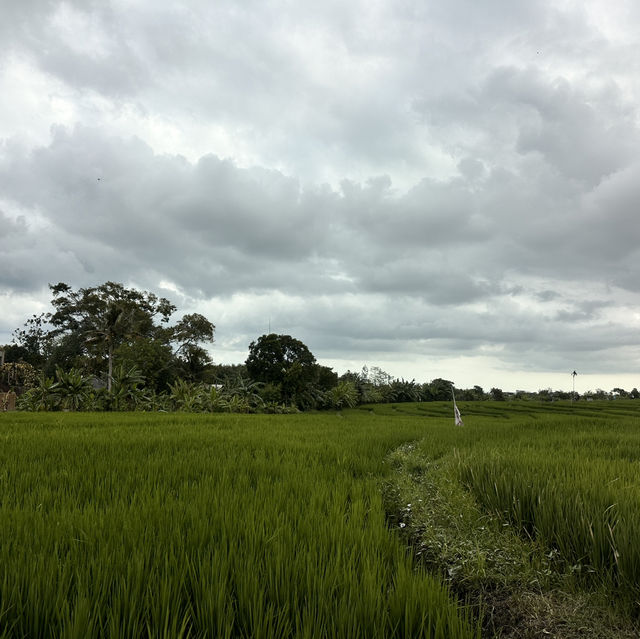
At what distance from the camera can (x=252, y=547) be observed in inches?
71.7

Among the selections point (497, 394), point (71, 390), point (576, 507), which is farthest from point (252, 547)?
point (497, 394)

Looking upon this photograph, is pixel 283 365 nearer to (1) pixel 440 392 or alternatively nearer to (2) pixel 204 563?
(1) pixel 440 392

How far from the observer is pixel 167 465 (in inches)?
156

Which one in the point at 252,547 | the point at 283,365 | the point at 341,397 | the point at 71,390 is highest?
the point at 283,365

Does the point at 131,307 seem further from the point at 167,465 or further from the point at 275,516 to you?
the point at 275,516

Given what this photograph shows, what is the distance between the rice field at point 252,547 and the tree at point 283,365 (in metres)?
24.8

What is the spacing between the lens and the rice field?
1.31m

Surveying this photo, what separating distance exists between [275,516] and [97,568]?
3.30 feet

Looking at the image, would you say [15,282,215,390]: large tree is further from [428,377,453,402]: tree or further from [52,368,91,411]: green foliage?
[428,377,453,402]: tree

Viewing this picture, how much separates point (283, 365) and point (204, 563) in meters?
28.4

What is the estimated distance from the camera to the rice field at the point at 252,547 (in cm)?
131

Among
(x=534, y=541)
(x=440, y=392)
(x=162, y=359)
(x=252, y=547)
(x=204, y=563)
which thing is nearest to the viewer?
(x=204, y=563)

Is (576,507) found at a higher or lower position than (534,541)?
higher

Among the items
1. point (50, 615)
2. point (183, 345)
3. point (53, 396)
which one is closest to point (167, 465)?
point (50, 615)
